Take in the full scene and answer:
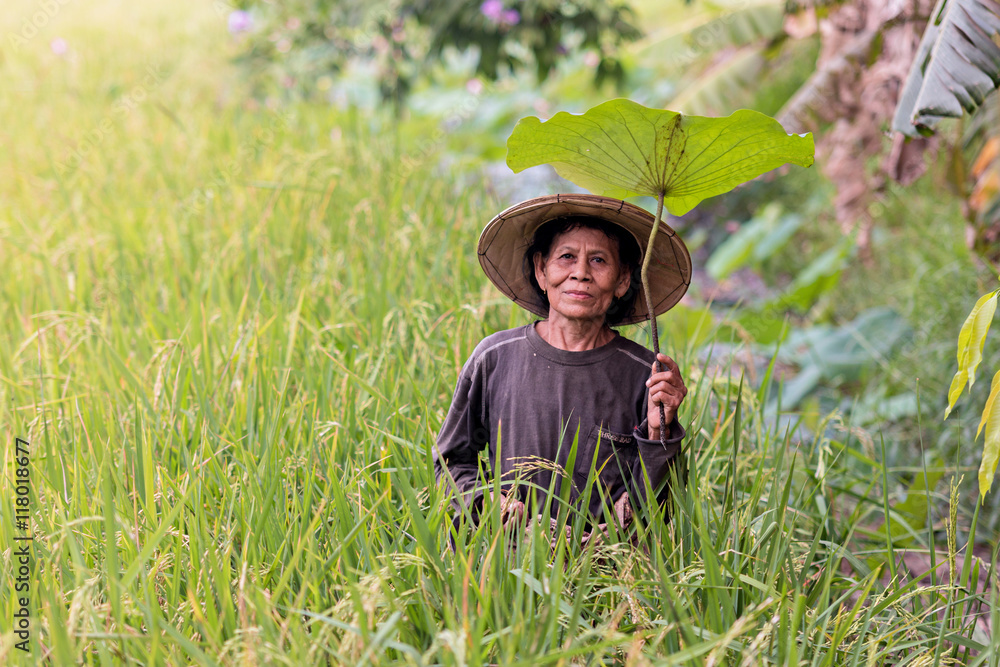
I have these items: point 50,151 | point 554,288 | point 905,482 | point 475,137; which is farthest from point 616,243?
point 475,137

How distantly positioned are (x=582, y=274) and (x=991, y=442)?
756mm

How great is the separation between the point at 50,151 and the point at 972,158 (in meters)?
4.85

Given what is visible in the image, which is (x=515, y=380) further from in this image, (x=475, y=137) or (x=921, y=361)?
(x=475, y=137)

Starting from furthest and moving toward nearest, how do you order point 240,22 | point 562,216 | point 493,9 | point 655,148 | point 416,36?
point 240,22
point 416,36
point 493,9
point 562,216
point 655,148

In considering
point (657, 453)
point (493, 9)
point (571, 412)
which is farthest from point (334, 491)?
point (493, 9)

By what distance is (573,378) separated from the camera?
5.59 ft

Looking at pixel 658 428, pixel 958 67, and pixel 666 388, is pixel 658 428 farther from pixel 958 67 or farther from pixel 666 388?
pixel 958 67

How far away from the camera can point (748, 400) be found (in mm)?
2441

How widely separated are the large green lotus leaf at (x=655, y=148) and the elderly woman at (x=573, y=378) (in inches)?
2.9

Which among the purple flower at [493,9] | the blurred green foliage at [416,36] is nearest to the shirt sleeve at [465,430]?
the blurred green foliage at [416,36]

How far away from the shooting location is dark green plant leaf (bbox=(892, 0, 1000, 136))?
2.01 meters

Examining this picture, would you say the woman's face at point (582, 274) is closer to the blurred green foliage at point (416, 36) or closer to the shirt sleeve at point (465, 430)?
the shirt sleeve at point (465, 430)

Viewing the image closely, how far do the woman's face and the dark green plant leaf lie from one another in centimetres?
91

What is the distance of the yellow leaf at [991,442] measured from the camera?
1344 mm
